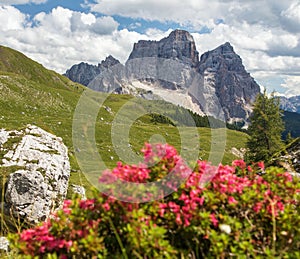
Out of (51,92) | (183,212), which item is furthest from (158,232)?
(51,92)

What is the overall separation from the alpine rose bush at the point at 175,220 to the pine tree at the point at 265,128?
137 ft

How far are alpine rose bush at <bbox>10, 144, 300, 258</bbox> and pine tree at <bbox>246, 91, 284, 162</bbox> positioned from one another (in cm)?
4170

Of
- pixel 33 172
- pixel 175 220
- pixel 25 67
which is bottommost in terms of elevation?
pixel 33 172

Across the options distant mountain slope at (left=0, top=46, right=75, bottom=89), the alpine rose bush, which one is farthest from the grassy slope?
distant mountain slope at (left=0, top=46, right=75, bottom=89)

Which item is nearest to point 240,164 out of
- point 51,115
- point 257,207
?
point 257,207

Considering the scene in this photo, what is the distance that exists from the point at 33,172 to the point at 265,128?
110 ft

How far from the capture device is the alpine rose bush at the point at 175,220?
4191mm

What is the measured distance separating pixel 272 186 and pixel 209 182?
3.26 ft

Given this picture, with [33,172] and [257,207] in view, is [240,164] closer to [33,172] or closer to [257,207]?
[257,207]

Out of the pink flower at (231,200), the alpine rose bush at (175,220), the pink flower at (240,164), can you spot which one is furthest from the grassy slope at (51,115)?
the pink flower at (231,200)

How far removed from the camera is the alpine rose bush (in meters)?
4.19

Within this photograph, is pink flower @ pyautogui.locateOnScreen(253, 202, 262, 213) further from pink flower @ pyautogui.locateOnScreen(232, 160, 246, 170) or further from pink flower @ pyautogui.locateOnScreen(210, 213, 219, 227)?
pink flower @ pyautogui.locateOnScreen(232, 160, 246, 170)

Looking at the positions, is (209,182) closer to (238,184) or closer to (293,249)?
(238,184)

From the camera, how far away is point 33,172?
23453mm
